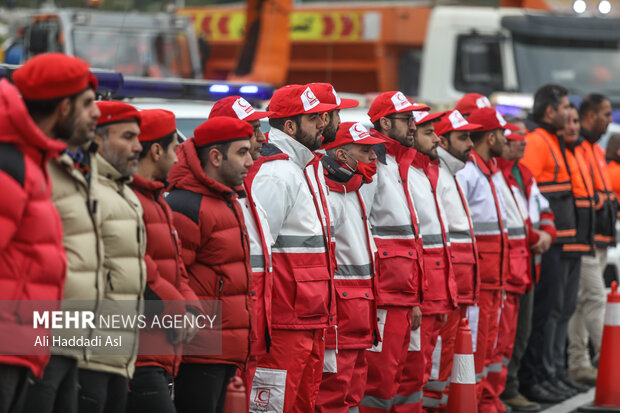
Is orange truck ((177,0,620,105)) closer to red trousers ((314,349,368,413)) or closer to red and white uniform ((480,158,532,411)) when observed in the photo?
red and white uniform ((480,158,532,411))

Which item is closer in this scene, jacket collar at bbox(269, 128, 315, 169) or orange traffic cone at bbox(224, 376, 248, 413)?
orange traffic cone at bbox(224, 376, 248, 413)

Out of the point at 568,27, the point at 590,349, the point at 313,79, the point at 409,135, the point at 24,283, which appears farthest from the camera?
the point at 313,79

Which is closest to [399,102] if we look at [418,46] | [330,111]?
[330,111]

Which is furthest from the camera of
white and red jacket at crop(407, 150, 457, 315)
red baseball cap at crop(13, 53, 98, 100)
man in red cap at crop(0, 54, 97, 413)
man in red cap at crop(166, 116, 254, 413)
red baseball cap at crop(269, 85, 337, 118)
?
white and red jacket at crop(407, 150, 457, 315)

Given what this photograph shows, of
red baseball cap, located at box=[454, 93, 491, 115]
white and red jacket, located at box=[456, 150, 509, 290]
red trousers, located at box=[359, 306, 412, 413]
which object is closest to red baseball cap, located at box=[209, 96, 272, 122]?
red trousers, located at box=[359, 306, 412, 413]

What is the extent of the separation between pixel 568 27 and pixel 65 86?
13845 millimetres

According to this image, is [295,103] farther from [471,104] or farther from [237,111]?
[471,104]

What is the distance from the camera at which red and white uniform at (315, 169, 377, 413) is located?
7.77m

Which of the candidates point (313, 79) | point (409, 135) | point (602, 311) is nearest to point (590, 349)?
point (602, 311)

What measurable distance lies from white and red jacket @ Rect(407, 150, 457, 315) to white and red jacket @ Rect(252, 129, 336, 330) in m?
1.46

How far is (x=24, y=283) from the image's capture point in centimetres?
483

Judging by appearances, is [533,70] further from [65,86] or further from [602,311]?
[65,86]

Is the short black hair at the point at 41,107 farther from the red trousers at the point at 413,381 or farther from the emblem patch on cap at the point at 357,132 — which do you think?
the red trousers at the point at 413,381

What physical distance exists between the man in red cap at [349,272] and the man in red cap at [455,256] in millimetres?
1200
